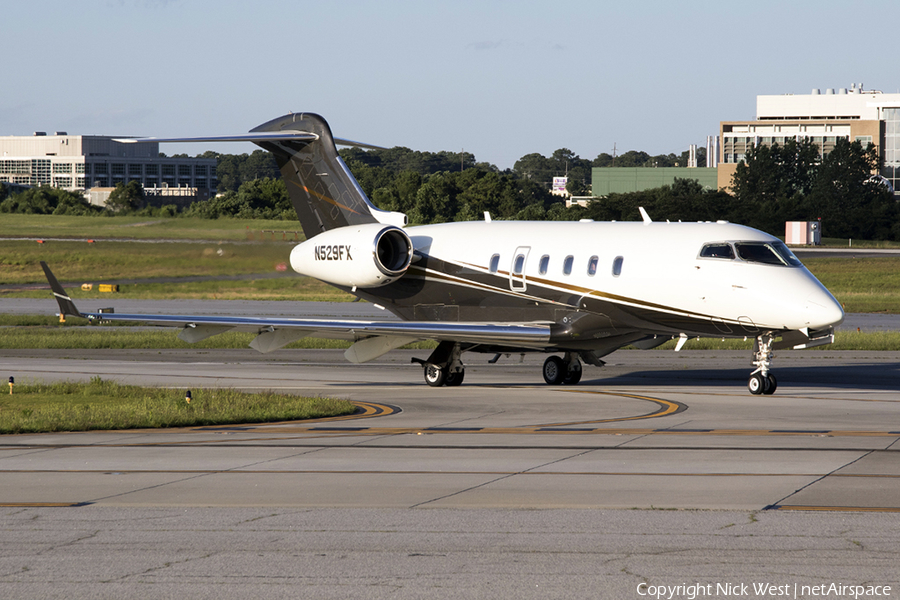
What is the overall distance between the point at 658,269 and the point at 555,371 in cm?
441

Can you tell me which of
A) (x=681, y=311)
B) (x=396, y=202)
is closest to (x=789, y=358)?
(x=681, y=311)

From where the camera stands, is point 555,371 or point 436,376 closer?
point 436,376

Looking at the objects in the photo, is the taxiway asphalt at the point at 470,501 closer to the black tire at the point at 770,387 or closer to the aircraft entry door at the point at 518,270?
the black tire at the point at 770,387

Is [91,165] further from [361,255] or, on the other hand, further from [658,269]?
[658,269]

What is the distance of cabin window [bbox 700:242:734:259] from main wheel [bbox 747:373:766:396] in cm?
275

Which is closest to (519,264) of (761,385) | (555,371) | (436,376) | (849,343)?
(555,371)

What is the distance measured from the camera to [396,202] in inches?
3841

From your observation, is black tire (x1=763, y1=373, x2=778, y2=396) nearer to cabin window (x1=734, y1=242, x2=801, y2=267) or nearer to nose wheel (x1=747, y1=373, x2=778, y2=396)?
nose wheel (x1=747, y1=373, x2=778, y2=396)

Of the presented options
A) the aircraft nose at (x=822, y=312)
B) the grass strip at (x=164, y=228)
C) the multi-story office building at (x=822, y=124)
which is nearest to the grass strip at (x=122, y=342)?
the grass strip at (x=164, y=228)

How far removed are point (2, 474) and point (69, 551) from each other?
487 cm

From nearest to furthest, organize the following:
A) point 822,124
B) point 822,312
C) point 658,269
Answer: point 822,312
point 658,269
point 822,124

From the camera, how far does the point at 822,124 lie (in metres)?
173

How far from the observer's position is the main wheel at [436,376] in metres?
26.5

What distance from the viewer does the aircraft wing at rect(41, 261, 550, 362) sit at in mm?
24594
